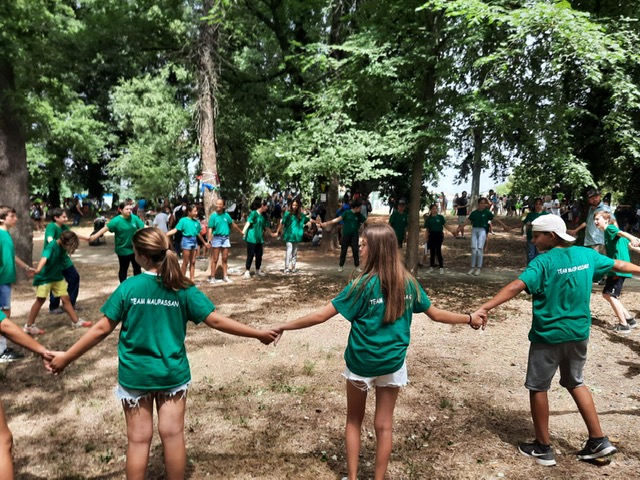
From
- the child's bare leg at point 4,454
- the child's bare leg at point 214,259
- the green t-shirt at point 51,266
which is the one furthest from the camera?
the child's bare leg at point 214,259

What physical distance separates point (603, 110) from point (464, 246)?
6443 millimetres

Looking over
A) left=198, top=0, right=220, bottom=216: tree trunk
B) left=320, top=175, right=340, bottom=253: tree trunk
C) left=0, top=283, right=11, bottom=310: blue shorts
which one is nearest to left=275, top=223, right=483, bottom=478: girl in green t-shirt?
left=0, top=283, right=11, bottom=310: blue shorts

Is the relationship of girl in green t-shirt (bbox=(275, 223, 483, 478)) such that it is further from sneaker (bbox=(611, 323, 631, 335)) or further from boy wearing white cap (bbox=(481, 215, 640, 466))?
sneaker (bbox=(611, 323, 631, 335))

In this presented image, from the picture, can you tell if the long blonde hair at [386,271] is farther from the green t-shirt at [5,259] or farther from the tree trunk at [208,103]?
the tree trunk at [208,103]

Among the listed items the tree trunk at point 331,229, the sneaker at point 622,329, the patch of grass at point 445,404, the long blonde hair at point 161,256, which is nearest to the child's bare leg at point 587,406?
the patch of grass at point 445,404

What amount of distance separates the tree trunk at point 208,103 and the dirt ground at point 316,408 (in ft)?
14.4

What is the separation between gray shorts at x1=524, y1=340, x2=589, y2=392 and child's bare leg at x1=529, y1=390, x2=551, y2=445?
0.06 m

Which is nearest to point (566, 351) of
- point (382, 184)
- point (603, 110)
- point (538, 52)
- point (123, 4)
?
point (538, 52)

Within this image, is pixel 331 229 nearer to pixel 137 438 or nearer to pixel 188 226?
pixel 188 226

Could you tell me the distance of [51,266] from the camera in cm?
671

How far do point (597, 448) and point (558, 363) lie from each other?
28.4 inches

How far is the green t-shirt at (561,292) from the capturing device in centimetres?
346

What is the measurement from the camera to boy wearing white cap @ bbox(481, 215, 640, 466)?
3.46 meters

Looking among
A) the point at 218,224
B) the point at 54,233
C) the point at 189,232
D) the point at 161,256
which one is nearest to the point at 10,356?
the point at 54,233
